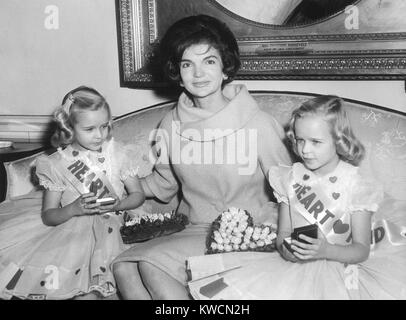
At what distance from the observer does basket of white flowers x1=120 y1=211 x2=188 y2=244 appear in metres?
1.88

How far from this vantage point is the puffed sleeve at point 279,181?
1.78m

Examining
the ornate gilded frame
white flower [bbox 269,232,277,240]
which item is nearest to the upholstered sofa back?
the ornate gilded frame

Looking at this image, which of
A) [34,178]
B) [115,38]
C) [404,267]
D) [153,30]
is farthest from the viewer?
[115,38]

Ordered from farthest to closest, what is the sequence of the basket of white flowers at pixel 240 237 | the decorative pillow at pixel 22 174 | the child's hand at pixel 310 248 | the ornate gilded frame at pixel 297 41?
the decorative pillow at pixel 22 174 < the ornate gilded frame at pixel 297 41 < the basket of white flowers at pixel 240 237 < the child's hand at pixel 310 248

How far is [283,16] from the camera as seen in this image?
2.33 metres

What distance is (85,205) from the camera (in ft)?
5.98

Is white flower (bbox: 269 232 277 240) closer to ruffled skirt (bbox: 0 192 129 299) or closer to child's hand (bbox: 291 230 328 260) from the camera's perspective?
child's hand (bbox: 291 230 328 260)

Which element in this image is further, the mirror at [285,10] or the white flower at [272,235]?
the mirror at [285,10]

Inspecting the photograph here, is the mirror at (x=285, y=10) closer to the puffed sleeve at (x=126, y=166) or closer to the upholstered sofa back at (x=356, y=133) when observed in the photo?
the upholstered sofa back at (x=356, y=133)

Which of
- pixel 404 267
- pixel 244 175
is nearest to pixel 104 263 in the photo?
pixel 244 175

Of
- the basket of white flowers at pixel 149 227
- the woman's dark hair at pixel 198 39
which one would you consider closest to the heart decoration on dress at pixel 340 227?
the basket of white flowers at pixel 149 227

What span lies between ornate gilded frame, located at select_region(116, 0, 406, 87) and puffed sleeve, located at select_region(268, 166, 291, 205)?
0.69m

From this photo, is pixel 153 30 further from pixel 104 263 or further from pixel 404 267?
pixel 404 267

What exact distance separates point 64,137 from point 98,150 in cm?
15
